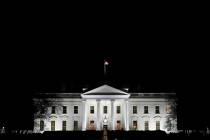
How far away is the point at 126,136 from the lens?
4062cm

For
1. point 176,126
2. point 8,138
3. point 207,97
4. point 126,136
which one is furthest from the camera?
point 207,97

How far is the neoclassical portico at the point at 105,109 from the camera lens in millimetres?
58969

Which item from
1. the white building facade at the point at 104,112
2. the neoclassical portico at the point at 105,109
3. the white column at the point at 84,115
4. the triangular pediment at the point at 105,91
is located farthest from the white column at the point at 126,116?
the white column at the point at 84,115

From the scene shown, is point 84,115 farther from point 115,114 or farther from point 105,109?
point 115,114

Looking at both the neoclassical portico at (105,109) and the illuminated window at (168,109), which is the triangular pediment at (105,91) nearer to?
the neoclassical portico at (105,109)

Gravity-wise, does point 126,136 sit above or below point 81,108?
below

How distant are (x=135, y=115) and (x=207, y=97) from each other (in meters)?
12.6

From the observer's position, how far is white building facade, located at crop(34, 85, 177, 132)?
197ft

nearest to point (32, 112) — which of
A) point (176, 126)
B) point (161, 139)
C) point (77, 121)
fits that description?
point (77, 121)

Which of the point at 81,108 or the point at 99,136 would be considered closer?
the point at 99,136

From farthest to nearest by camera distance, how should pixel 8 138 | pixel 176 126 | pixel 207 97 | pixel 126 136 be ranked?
pixel 207 97 < pixel 176 126 < pixel 126 136 < pixel 8 138

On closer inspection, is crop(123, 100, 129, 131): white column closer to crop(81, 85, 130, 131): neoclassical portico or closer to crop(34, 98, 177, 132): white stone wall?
crop(81, 85, 130, 131): neoclassical portico

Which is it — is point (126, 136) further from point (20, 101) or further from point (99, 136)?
point (20, 101)

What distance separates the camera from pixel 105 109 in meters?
60.7
